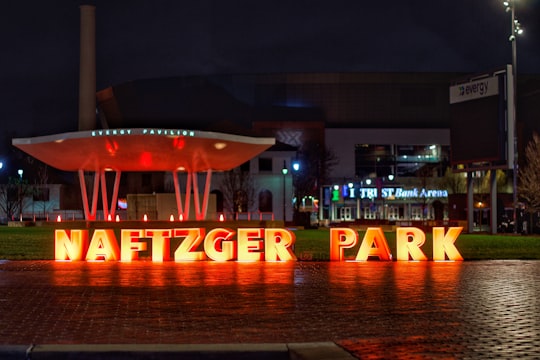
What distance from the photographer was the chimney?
71812 millimetres

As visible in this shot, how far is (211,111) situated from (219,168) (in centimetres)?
6050

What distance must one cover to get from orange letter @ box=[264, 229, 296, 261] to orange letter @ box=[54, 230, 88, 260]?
5.27m

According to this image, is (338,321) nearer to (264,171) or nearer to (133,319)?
(133,319)

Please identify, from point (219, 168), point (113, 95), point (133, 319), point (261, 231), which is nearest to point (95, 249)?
point (261, 231)

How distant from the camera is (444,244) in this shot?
2428cm

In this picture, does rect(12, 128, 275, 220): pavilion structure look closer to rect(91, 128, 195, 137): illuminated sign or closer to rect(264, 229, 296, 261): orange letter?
rect(91, 128, 195, 137): illuminated sign

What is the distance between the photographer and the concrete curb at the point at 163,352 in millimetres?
8516

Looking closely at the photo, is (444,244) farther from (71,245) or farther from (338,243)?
(71,245)

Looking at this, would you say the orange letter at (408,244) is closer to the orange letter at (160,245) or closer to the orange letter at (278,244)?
the orange letter at (278,244)

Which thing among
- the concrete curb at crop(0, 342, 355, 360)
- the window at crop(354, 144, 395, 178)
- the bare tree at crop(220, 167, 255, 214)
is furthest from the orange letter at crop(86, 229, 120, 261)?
the window at crop(354, 144, 395, 178)

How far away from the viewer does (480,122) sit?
5731 cm

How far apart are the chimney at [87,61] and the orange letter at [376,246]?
53207mm

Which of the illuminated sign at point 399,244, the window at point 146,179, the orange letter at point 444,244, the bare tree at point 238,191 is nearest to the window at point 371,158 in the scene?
the bare tree at point 238,191

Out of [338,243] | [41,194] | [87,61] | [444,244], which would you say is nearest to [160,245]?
[338,243]
